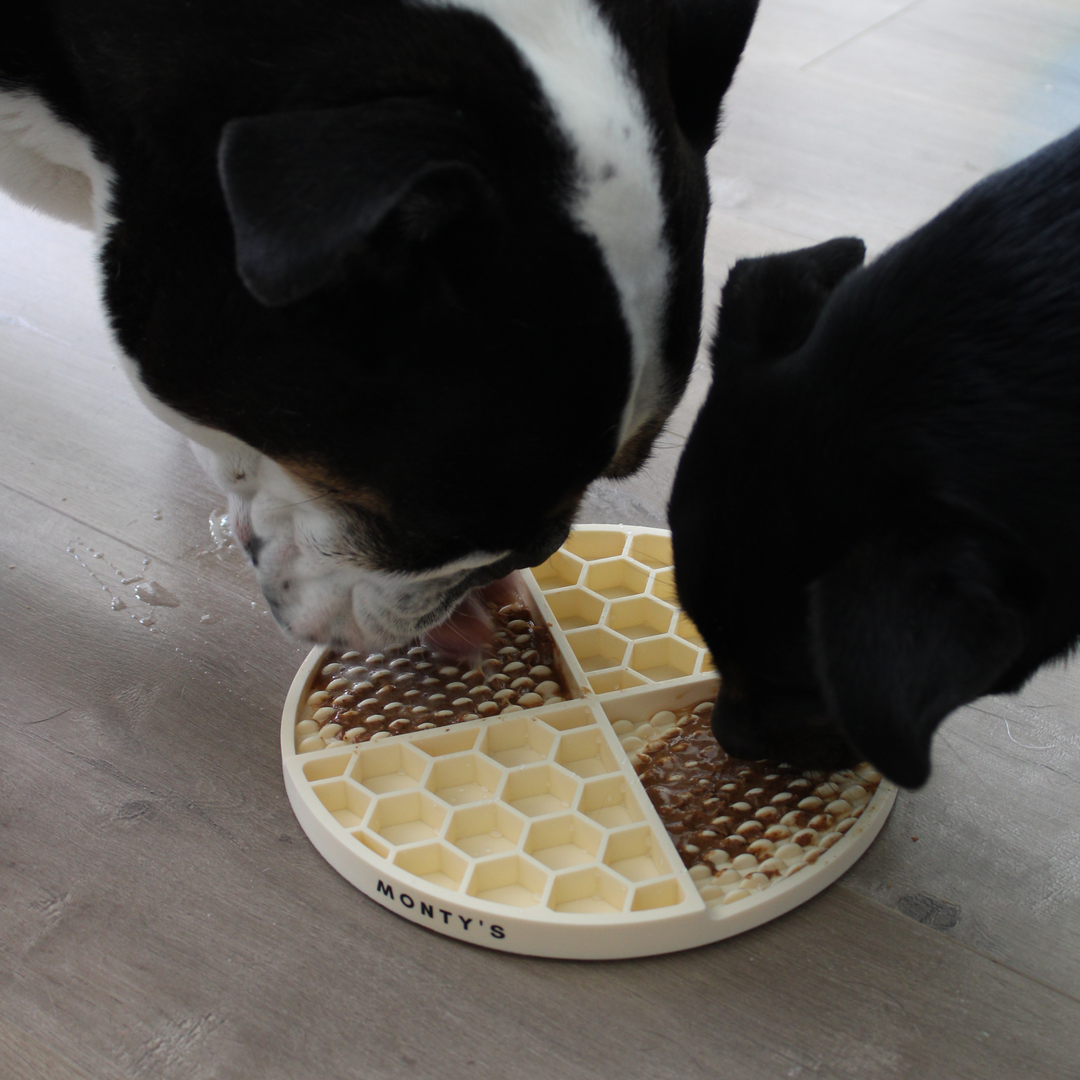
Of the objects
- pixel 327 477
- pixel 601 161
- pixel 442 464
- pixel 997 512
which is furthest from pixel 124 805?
pixel 997 512

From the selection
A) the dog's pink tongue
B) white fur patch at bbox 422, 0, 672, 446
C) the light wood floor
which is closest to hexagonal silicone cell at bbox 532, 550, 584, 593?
the dog's pink tongue

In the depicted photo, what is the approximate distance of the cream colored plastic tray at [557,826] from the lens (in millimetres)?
1181

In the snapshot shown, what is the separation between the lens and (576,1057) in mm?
1087

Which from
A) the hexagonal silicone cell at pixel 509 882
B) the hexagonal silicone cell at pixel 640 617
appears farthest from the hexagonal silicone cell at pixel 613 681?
the hexagonal silicone cell at pixel 509 882

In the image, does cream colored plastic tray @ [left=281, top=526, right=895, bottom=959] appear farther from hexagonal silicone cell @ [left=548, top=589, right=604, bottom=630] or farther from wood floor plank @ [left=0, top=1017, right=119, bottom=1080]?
wood floor plank @ [left=0, top=1017, right=119, bottom=1080]

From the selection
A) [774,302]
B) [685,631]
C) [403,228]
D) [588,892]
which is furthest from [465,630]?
[403,228]

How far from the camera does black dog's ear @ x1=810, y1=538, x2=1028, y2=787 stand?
865 mm

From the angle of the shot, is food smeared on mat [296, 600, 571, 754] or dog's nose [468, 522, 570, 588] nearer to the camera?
dog's nose [468, 522, 570, 588]

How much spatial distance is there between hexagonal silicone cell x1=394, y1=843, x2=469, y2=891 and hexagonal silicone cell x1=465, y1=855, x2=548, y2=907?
0.07 ft

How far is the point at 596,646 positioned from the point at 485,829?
35 centimetres

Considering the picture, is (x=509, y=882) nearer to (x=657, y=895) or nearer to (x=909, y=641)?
(x=657, y=895)

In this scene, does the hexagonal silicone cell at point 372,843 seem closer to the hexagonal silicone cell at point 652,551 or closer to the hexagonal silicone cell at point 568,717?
the hexagonal silicone cell at point 568,717

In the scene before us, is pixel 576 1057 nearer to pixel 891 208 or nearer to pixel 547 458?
pixel 547 458

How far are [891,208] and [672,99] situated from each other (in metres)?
1.87
